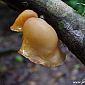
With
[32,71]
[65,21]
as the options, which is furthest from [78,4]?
[32,71]

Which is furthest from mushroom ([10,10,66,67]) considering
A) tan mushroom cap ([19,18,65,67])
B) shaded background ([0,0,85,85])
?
shaded background ([0,0,85,85])

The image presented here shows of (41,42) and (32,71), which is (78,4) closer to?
(41,42)

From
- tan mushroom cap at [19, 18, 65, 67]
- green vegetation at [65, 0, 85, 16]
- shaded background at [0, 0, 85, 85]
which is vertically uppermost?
green vegetation at [65, 0, 85, 16]

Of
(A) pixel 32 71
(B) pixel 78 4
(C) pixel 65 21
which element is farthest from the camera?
(A) pixel 32 71

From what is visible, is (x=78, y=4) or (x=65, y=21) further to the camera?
(x=78, y=4)

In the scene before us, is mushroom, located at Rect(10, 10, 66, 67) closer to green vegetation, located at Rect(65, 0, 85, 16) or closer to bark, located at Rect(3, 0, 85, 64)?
bark, located at Rect(3, 0, 85, 64)

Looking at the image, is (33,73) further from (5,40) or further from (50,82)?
(5,40)

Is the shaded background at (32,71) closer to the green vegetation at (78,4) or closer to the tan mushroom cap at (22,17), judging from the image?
the green vegetation at (78,4)
